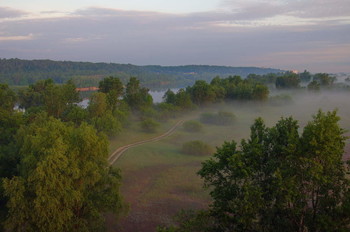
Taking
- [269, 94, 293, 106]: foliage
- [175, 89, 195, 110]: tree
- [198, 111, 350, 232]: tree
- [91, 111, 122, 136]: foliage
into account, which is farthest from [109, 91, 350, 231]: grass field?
[269, 94, 293, 106]: foliage

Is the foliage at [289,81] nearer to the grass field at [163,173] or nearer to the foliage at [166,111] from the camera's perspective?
the grass field at [163,173]

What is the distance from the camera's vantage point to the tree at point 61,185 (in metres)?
19.1

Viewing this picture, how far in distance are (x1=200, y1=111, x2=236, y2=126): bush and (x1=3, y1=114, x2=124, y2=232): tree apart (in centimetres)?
5201

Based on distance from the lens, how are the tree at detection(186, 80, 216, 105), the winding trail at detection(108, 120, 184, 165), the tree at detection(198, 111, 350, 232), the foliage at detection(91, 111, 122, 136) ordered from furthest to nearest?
the tree at detection(186, 80, 216, 105)
the foliage at detection(91, 111, 122, 136)
the winding trail at detection(108, 120, 184, 165)
the tree at detection(198, 111, 350, 232)

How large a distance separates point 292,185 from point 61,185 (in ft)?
46.2

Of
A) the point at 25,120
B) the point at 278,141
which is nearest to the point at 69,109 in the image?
the point at 25,120

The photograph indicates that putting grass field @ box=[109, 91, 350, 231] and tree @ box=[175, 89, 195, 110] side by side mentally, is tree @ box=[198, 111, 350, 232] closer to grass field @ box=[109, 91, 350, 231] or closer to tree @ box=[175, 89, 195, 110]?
grass field @ box=[109, 91, 350, 231]

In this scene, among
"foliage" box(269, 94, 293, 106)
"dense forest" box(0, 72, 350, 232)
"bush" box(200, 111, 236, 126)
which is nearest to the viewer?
"dense forest" box(0, 72, 350, 232)

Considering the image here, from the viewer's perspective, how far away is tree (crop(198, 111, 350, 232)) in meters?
15.0

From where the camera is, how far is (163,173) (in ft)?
130

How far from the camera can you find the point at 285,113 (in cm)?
8469

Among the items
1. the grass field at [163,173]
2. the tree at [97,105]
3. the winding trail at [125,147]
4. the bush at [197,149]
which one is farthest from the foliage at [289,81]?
the tree at [97,105]

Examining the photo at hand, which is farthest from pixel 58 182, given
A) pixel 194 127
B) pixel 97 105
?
pixel 194 127

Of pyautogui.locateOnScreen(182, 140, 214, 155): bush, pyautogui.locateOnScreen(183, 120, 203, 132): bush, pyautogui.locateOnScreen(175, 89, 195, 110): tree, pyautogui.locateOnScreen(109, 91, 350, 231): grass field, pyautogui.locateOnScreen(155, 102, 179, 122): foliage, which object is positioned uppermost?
pyautogui.locateOnScreen(175, 89, 195, 110): tree
